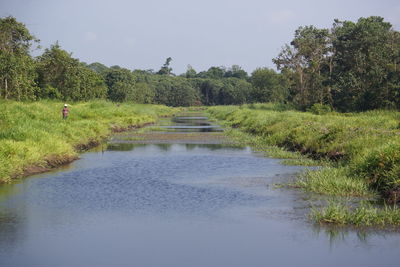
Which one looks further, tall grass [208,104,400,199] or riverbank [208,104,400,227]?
tall grass [208,104,400,199]

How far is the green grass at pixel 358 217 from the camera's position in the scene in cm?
1113

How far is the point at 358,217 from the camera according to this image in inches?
440

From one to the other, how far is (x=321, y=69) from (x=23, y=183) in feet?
174

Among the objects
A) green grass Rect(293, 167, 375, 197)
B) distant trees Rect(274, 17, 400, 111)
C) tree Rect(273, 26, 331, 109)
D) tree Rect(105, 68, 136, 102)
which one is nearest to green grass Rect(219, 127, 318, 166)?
green grass Rect(293, 167, 375, 197)

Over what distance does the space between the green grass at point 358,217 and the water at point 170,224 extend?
1.39 feet

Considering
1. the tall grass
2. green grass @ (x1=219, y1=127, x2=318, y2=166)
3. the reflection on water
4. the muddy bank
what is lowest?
the reflection on water

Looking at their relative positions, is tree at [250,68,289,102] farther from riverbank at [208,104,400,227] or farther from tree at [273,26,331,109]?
riverbank at [208,104,400,227]

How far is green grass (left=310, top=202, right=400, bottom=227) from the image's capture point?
1113 cm

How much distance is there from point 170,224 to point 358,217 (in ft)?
14.8

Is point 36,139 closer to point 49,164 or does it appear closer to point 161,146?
point 49,164

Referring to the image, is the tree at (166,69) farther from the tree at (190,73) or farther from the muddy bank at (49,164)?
the muddy bank at (49,164)

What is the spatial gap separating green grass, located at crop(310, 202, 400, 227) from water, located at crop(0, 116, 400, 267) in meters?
0.42

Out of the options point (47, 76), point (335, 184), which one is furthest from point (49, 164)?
point (47, 76)

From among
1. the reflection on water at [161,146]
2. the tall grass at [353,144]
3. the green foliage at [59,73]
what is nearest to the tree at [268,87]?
the green foliage at [59,73]
